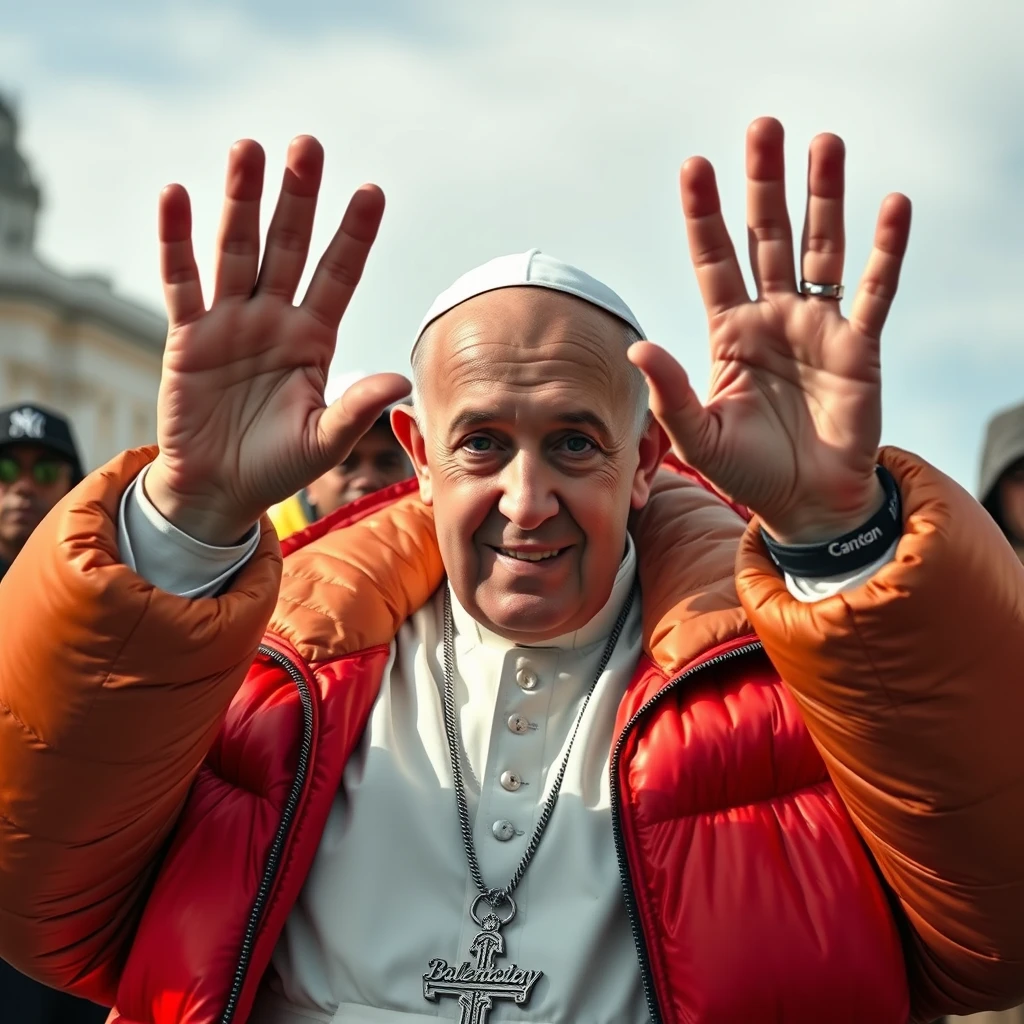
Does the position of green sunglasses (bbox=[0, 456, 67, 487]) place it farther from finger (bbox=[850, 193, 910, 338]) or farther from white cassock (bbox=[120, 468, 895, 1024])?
finger (bbox=[850, 193, 910, 338])

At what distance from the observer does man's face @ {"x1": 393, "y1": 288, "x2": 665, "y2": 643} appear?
2990 mm

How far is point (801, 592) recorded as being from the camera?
262 cm

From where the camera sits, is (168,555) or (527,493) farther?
(527,493)

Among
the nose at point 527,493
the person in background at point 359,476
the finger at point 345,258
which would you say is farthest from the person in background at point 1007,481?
the finger at point 345,258

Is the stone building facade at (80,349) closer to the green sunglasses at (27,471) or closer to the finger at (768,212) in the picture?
the green sunglasses at (27,471)

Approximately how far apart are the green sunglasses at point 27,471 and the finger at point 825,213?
11.6 ft

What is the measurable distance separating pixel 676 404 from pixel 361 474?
333 centimetres

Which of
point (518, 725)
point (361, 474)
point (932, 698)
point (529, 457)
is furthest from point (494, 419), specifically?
point (361, 474)

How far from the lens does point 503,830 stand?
301 centimetres

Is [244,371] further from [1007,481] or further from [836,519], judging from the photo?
[1007,481]

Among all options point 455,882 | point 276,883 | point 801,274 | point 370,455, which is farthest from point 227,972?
point 370,455

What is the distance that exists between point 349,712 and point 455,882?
37cm

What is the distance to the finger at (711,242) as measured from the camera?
2670 millimetres

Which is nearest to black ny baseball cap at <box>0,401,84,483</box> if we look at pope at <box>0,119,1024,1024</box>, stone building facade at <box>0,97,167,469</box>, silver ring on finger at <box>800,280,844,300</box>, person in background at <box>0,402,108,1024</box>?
person in background at <box>0,402,108,1024</box>
